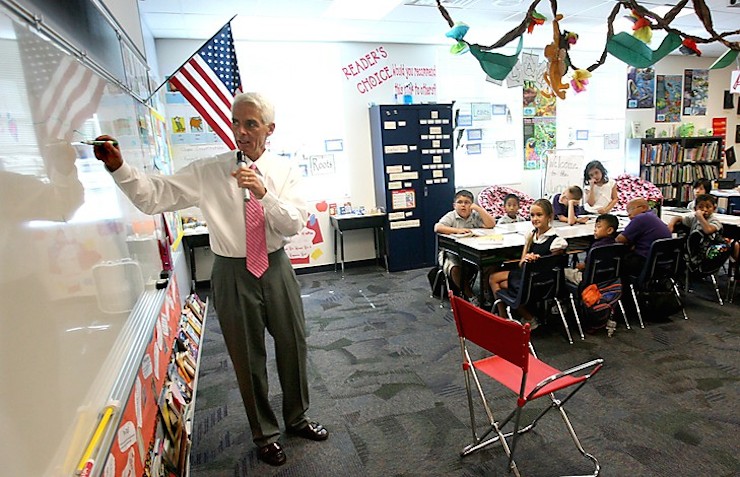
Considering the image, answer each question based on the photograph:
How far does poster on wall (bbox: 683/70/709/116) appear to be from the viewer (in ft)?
27.1

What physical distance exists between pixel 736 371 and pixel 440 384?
200 centimetres

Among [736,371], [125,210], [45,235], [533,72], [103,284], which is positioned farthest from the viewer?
[533,72]

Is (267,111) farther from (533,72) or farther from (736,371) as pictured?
(533,72)

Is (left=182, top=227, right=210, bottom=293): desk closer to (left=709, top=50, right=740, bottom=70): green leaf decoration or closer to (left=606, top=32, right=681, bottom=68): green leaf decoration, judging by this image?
(left=606, top=32, right=681, bottom=68): green leaf decoration

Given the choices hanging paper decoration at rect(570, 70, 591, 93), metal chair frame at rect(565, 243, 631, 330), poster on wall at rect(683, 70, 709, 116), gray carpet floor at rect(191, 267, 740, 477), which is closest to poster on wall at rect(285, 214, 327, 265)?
gray carpet floor at rect(191, 267, 740, 477)

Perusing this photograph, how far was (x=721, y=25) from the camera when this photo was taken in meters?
6.25

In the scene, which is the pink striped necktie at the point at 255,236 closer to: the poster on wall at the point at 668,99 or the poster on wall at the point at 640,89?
the poster on wall at the point at 640,89

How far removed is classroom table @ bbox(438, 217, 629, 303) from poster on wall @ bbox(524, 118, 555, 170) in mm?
2664

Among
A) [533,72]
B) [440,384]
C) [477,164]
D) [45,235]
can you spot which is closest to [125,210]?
[45,235]

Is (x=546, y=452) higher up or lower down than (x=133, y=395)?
lower down

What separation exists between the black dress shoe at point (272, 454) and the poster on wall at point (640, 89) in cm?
815

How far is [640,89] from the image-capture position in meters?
7.92

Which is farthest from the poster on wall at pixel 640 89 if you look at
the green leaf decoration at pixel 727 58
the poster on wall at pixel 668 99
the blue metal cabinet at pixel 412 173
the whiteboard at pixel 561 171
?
the green leaf decoration at pixel 727 58

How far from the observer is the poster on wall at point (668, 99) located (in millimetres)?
8094
